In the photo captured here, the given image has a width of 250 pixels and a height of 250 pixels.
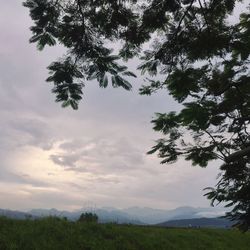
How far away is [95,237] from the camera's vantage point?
679 inches

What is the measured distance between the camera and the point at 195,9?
7582mm

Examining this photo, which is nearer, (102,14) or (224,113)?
(102,14)

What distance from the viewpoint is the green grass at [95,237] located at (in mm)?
14820

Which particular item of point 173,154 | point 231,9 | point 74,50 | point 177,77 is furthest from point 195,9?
point 173,154

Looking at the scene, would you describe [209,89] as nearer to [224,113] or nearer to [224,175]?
[224,113]

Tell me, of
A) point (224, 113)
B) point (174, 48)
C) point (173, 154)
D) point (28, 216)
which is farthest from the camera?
point (28, 216)

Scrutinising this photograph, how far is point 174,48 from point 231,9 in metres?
1.23

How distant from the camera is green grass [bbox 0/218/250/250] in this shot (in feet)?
48.6

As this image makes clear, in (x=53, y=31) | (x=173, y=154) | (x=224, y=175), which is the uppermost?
(x=53, y=31)

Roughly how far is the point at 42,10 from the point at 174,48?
2.41m

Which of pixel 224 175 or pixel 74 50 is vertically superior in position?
pixel 74 50

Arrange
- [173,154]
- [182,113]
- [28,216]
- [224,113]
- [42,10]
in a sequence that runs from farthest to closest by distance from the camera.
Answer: [28,216], [173,154], [224,113], [182,113], [42,10]

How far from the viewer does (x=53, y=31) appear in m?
7.23

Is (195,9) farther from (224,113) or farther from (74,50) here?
(224,113)
